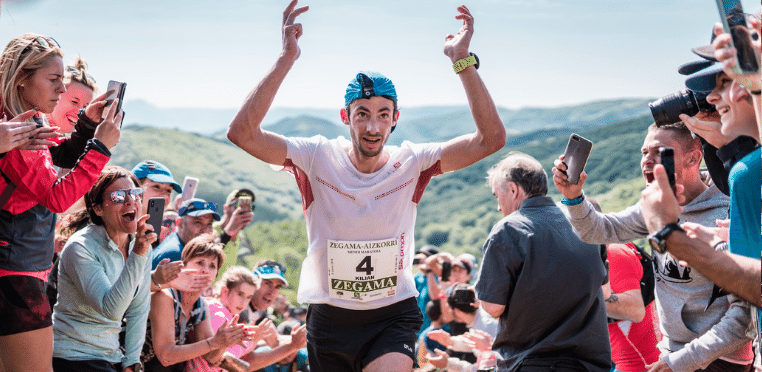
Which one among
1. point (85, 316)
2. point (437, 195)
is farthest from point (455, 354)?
point (437, 195)

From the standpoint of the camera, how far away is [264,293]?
279 inches

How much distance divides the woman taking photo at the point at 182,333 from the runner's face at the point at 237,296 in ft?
2.32

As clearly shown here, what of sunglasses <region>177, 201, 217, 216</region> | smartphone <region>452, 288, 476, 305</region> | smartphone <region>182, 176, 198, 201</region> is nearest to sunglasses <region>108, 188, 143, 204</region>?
sunglasses <region>177, 201, 217, 216</region>

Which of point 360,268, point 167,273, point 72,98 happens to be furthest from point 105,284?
point 72,98

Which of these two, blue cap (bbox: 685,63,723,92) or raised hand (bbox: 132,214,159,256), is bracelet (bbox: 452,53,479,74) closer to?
blue cap (bbox: 685,63,723,92)

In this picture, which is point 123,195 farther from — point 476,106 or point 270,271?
point 270,271

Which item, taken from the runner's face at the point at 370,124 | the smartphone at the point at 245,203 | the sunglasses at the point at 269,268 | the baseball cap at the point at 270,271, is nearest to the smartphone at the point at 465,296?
the baseball cap at the point at 270,271

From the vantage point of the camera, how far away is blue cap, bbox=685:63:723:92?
8.61 ft

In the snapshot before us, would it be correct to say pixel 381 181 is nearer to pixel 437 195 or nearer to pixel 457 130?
pixel 437 195

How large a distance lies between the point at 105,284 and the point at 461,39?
257cm

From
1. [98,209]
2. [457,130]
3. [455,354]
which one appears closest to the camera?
[98,209]

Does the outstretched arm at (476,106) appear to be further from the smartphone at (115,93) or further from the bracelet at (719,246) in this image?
the smartphone at (115,93)

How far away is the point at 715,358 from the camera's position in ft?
11.8

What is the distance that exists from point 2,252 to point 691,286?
3.82 m
